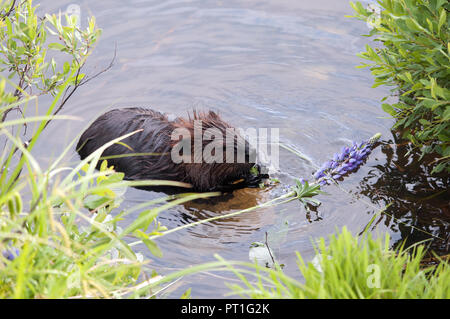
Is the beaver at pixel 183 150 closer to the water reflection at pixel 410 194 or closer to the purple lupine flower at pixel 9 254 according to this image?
the water reflection at pixel 410 194

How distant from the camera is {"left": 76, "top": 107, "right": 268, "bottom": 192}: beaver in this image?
4.77 meters

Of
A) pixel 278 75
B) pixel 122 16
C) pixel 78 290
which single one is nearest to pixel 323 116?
pixel 278 75

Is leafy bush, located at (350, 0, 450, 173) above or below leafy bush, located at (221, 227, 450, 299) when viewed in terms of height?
above

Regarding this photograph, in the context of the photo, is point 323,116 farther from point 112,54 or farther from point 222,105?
point 112,54

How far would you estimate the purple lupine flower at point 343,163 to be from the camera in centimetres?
477

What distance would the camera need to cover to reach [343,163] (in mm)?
4820

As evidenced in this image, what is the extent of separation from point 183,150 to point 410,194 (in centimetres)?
195

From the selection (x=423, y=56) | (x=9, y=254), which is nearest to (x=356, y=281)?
(x=9, y=254)

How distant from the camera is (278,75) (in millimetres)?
6316

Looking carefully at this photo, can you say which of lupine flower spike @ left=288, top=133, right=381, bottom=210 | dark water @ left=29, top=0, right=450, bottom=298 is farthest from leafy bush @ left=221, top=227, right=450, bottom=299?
lupine flower spike @ left=288, top=133, right=381, bottom=210

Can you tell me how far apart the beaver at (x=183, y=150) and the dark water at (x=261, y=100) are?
7.5 inches

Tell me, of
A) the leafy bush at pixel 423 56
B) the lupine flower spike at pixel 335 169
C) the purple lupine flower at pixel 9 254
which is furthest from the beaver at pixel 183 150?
the purple lupine flower at pixel 9 254

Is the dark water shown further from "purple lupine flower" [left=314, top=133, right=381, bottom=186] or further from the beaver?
the beaver

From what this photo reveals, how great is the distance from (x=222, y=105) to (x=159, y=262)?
231 cm
